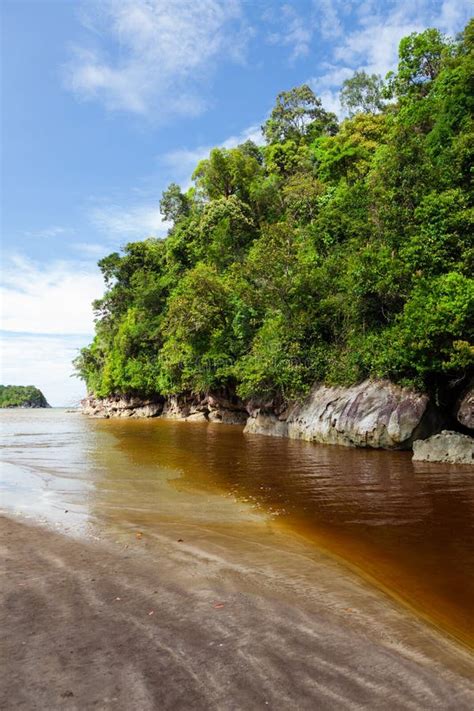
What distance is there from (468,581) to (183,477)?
8.30 metres

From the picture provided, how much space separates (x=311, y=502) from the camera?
9.58 meters

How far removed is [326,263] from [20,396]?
15216 centimetres

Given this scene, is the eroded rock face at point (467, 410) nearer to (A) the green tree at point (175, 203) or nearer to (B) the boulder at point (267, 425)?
(B) the boulder at point (267, 425)

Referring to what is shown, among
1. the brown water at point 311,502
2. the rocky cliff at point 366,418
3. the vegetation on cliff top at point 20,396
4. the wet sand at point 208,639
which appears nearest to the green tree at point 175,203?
the rocky cliff at point 366,418

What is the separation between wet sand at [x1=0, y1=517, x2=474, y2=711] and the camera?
2.89 m

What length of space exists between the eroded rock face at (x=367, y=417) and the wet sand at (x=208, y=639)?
1270cm

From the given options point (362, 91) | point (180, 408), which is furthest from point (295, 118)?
point (180, 408)

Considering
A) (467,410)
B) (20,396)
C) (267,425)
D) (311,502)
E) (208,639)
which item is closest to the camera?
(208,639)

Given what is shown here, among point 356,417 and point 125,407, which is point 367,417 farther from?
point 125,407

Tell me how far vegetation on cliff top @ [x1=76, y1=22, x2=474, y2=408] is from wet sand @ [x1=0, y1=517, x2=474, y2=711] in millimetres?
13493

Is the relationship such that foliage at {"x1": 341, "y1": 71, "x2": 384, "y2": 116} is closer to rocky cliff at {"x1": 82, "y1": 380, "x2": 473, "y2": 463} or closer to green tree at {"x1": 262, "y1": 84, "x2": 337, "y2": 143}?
green tree at {"x1": 262, "y1": 84, "x2": 337, "y2": 143}

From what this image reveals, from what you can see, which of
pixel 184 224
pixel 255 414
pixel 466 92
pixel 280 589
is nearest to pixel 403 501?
pixel 280 589

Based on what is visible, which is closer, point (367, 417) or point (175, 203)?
point (367, 417)

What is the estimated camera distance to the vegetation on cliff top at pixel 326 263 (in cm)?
1859
